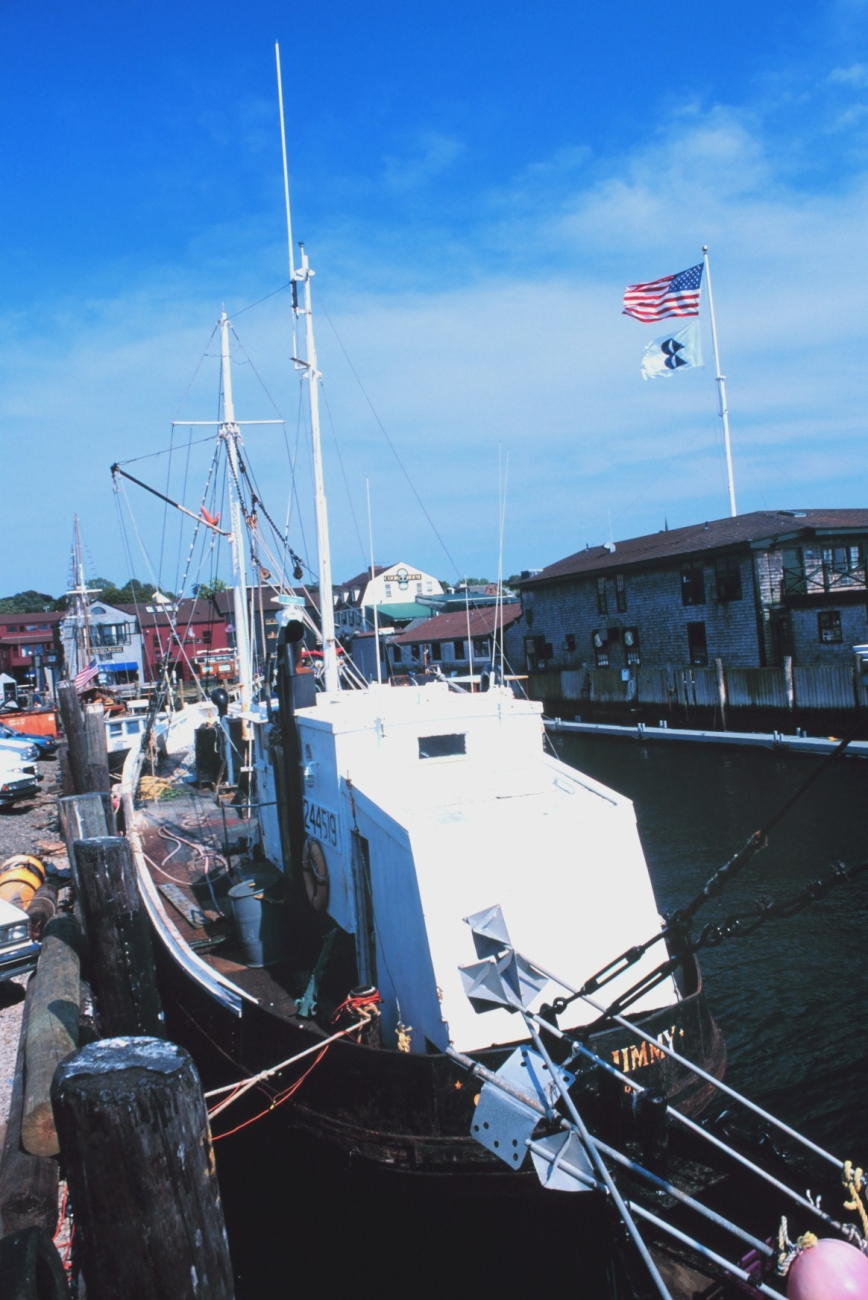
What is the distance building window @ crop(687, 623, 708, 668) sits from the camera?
43.7m

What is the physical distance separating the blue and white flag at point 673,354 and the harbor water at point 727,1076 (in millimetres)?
22435

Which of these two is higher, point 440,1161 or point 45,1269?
point 45,1269

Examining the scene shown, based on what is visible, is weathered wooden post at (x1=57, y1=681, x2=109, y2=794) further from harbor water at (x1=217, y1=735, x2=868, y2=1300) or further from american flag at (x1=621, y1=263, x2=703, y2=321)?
american flag at (x1=621, y1=263, x2=703, y2=321)

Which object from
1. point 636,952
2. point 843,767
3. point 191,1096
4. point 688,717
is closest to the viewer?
point 191,1096

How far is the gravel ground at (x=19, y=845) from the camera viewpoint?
410 inches

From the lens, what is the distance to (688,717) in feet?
137

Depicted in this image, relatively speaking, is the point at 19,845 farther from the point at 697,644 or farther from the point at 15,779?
the point at 697,644

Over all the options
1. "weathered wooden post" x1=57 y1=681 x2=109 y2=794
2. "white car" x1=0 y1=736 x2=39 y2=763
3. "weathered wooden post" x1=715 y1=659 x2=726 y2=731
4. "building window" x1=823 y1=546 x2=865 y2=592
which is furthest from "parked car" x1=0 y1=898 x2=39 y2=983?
"building window" x1=823 y1=546 x2=865 y2=592

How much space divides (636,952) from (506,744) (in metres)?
5.51

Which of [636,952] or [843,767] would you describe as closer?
[636,952]

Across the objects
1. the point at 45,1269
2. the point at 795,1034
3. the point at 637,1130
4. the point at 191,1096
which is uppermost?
the point at 191,1096

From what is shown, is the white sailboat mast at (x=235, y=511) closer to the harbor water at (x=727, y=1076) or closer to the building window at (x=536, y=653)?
the harbor water at (x=727, y=1076)

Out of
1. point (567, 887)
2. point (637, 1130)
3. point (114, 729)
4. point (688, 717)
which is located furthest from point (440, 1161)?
point (688, 717)

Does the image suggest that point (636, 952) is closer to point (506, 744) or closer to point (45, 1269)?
point (45, 1269)
